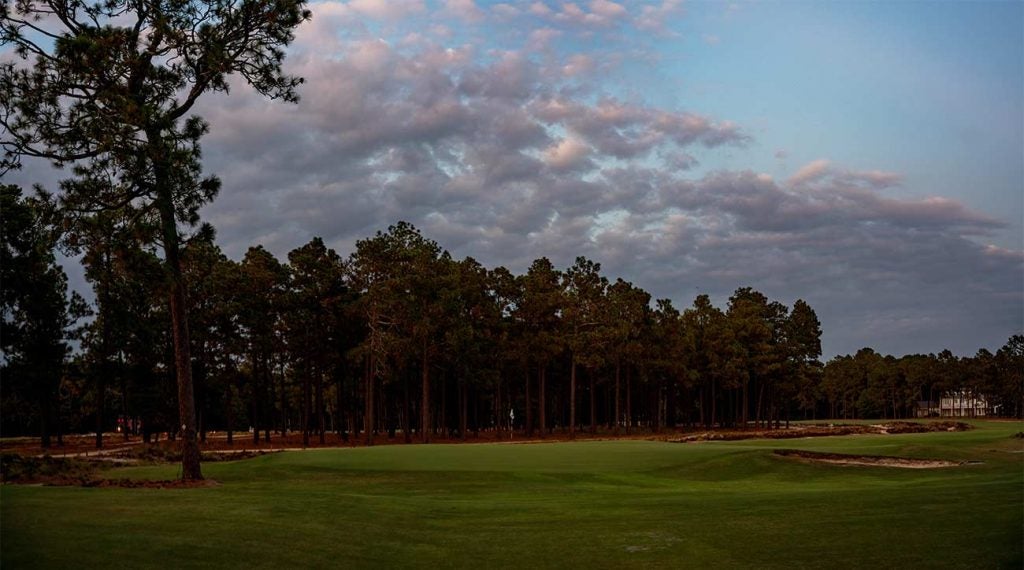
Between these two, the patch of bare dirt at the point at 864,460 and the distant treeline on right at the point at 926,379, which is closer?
the patch of bare dirt at the point at 864,460

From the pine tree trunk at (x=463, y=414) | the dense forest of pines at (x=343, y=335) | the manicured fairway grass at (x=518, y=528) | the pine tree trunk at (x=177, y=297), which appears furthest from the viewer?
the pine tree trunk at (x=463, y=414)

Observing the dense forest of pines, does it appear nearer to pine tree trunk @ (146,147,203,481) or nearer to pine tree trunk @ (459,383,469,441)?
pine tree trunk @ (459,383,469,441)

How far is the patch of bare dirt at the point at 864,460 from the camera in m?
36.3

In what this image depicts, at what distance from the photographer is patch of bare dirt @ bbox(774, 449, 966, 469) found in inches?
1431

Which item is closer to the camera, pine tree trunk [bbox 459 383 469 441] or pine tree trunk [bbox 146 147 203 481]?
pine tree trunk [bbox 146 147 203 481]

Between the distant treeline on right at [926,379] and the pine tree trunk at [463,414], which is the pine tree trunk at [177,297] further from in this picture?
the distant treeline on right at [926,379]

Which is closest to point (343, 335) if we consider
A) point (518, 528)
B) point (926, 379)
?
point (518, 528)

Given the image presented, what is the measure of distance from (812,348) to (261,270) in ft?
313

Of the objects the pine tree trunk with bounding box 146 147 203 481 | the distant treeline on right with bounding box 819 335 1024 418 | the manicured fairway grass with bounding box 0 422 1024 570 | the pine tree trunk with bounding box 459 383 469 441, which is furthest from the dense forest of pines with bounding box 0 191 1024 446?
the distant treeline on right with bounding box 819 335 1024 418

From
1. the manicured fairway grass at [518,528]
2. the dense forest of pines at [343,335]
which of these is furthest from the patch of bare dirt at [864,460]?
the dense forest of pines at [343,335]

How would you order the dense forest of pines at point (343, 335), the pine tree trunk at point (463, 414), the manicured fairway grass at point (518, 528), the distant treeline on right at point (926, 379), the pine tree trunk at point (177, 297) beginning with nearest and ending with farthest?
the manicured fairway grass at point (518, 528) → the pine tree trunk at point (177, 297) → the dense forest of pines at point (343, 335) → the pine tree trunk at point (463, 414) → the distant treeline on right at point (926, 379)

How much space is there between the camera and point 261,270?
75.9m

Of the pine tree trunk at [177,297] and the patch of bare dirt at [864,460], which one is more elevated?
the pine tree trunk at [177,297]

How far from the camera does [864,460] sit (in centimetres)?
3772
